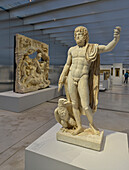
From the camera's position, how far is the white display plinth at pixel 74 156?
1.71m

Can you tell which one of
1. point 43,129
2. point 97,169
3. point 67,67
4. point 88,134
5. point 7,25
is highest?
point 7,25

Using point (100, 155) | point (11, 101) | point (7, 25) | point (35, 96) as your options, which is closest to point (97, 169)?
point (100, 155)

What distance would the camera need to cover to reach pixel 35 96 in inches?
233

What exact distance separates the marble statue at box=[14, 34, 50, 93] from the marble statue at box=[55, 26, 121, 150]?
12.7 ft

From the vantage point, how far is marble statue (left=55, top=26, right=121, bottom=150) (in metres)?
2.16

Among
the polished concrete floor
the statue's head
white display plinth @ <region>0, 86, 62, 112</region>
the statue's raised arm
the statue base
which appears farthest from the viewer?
white display plinth @ <region>0, 86, 62, 112</region>

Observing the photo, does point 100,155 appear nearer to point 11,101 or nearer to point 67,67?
point 67,67

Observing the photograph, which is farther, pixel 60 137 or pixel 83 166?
pixel 60 137

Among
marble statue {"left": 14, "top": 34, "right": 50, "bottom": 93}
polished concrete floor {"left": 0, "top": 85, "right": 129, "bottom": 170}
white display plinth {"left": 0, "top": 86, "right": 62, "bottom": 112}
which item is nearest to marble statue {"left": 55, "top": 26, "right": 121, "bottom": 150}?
polished concrete floor {"left": 0, "top": 85, "right": 129, "bottom": 170}

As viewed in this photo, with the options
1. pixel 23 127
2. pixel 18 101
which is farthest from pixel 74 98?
pixel 18 101

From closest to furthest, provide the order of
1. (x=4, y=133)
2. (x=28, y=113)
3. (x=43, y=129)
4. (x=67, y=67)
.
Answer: (x=67, y=67) < (x=4, y=133) < (x=43, y=129) < (x=28, y=113)

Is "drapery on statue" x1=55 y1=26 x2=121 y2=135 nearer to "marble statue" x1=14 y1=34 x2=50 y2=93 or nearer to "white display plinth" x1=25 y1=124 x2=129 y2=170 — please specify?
"white display plinth" x1=25 y1=124 x2=129 y2=170


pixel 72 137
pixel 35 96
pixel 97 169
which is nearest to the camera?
pixel 97 169

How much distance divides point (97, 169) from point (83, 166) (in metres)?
0.18
